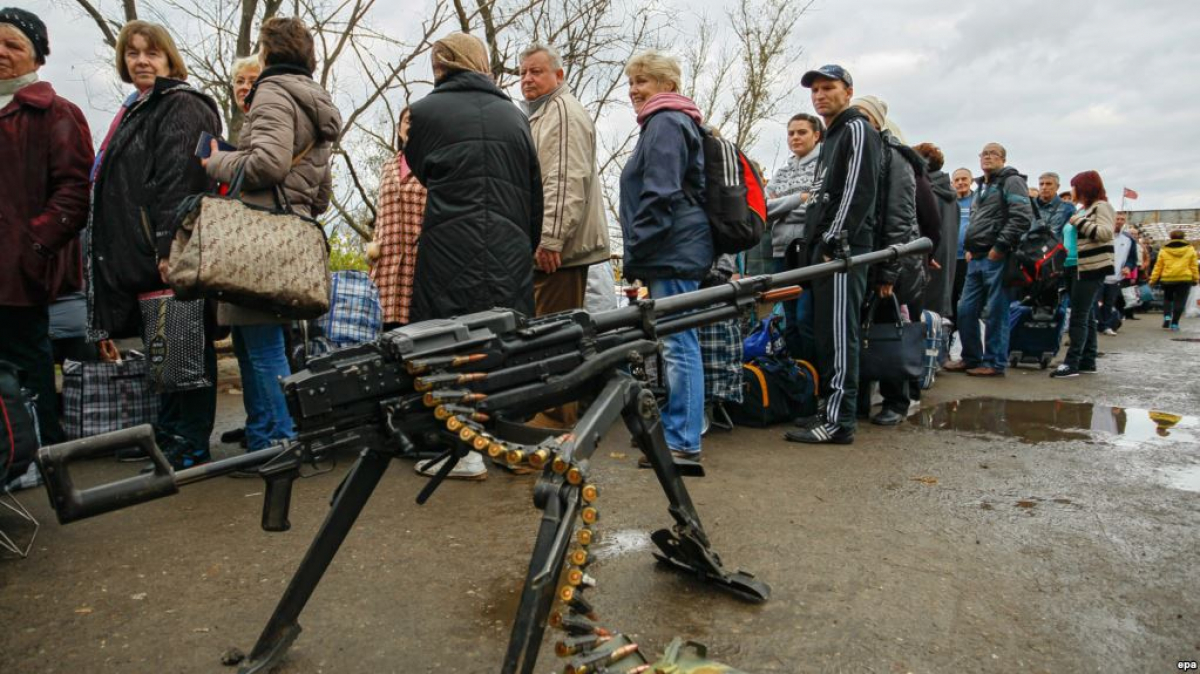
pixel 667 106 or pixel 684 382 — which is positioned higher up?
pixel 667 106

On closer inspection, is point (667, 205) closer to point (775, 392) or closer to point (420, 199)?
point (420, 199)

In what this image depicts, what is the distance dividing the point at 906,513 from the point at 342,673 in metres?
2.74

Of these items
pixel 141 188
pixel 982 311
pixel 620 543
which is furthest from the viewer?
pixel 982 311

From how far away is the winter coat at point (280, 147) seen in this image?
374 cm

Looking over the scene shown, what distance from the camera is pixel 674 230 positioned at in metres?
4.43

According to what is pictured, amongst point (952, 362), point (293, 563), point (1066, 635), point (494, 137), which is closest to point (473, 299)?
point (494, 137)

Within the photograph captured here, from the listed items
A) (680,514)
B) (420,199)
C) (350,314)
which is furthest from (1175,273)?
(680,514)

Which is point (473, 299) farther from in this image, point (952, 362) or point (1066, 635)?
point (952, 362)

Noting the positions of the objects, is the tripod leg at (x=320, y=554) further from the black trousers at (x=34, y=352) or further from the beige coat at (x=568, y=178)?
the black trousers at (x=34, y=352)

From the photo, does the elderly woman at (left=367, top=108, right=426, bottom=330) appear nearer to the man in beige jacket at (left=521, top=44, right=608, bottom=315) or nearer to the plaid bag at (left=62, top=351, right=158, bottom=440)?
the man in beige jacket at (left=521, top=44, right=608, bottom=315)

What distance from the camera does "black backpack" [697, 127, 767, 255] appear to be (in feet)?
14.7

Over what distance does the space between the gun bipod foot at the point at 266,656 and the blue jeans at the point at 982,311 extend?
792 cm

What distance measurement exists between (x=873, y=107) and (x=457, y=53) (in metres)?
3.22

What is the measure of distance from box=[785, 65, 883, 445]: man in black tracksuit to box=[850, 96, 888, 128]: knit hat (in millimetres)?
274
